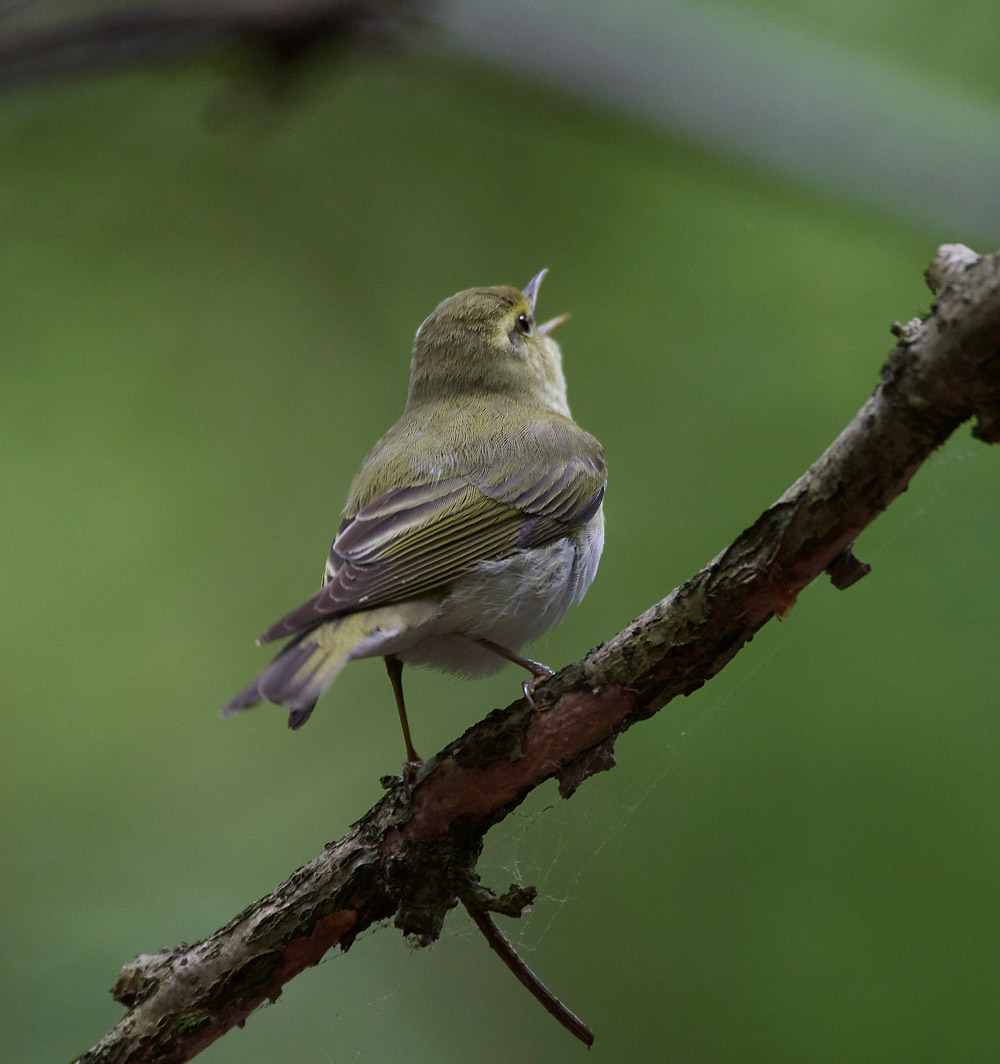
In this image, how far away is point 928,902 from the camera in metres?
3.49

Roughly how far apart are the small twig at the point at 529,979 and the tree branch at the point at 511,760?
Answer: 0.26 feet

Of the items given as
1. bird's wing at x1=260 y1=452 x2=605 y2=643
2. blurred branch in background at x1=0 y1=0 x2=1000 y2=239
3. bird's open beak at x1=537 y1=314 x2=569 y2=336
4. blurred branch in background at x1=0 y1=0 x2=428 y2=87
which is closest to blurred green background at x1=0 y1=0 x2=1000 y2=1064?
blurred branch in background at x1=0 y1=0 x2=1000 y2=239

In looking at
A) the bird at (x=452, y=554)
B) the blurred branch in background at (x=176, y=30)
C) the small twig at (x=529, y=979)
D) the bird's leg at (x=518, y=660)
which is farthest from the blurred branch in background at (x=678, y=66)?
the small twig at (x=529, y=979)

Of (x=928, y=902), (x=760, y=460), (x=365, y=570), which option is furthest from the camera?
(x=760, y=460)

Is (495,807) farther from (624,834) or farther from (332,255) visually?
(332,255)

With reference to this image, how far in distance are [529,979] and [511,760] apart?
46 cm

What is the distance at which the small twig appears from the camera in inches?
87.3

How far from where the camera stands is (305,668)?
2.38 m

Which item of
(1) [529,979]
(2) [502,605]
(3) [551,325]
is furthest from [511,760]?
(3) [551,325]

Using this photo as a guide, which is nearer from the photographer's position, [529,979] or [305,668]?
[529,979]

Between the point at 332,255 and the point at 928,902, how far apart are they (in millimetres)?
4578

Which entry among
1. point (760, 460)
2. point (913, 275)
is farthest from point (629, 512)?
point (913, 275)

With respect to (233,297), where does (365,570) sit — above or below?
below

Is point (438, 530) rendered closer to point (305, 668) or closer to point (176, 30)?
point (305, 668)
